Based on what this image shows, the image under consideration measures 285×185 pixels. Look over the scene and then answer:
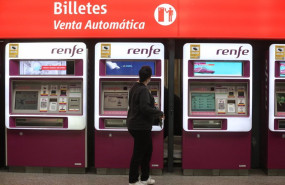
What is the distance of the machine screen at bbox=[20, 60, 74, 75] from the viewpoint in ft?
16.4

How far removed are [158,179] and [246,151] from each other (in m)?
1.36

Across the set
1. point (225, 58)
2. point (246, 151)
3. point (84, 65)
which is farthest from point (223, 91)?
point (84, 65)

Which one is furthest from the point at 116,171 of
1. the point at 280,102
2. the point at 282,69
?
the point at 282,69

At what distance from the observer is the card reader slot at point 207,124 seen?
493 centimetres

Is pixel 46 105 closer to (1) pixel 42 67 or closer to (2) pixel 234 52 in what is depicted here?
(1) pixel 42 67

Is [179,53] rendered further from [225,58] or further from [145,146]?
[145,146]

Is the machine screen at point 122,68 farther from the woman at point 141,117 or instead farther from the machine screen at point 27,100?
the machine screen at point 27,100

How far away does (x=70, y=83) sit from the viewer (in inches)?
199

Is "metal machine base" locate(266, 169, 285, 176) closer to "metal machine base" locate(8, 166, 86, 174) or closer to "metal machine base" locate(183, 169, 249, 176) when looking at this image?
"metal machine base" locate(183, 169, 249, 176)

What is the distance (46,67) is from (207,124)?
254cm

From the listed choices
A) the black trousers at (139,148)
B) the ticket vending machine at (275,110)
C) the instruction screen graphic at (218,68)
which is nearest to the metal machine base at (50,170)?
the black trousers at (139,148)

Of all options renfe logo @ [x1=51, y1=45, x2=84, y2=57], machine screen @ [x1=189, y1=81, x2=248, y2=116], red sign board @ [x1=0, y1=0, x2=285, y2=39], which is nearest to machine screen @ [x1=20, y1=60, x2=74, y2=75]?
renfe logo @ [x1=51, y1=45, x2=84, y2=57]

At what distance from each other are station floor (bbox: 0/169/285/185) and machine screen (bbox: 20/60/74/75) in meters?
1.52

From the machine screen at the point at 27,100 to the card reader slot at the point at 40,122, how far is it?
0.62 ft
